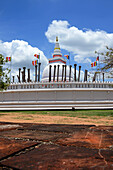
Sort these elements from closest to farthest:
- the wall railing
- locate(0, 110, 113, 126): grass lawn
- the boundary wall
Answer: locate(0, 110, 113, 126): grass lawn, the boundary wall, the wall railing

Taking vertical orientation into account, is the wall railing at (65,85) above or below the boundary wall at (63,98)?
above

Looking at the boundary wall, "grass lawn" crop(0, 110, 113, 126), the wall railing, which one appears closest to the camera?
"grass lawn" crop(0, 110, 113, 126)

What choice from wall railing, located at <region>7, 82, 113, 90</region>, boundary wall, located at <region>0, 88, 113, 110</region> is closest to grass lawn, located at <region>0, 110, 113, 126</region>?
boundary wall, located at <region>0, 88, 113, 110</region>

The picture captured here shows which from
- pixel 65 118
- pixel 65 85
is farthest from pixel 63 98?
pixel 65 118

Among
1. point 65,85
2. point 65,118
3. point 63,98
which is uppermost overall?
point 65,85

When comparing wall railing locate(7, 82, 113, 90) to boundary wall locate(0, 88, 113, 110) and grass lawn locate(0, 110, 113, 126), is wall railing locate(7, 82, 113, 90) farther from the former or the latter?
grass lawn locate(0, 110, 113, 126)

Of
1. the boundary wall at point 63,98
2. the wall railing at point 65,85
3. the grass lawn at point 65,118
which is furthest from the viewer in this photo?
the wall railing at point 65,85

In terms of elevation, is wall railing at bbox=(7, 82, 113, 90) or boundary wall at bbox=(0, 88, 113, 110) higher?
wall railing at bbox=(7, 82, 113, 90)

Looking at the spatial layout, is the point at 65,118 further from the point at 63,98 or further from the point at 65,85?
the point at 65,85

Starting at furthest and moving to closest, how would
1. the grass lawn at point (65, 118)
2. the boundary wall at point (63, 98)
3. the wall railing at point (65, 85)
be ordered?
the wall railing at point (65, 85) → the boundary wall at point (63, 98) → the grass lawn at point (65, 118)

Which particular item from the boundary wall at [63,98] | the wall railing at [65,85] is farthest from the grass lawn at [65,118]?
the wall railing at [65,85]

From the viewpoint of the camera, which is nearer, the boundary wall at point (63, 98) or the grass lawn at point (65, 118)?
the grass lawn at point (65, 118)

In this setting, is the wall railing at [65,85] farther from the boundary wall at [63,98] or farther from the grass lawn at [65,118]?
the grass lawn at [65,118]

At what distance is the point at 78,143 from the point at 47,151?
56 centimetres
